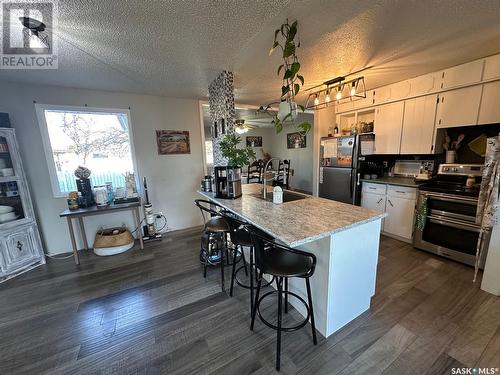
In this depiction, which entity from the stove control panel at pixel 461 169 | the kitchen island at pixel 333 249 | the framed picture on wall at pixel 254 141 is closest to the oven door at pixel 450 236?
the stove control panel at pixel 461 169

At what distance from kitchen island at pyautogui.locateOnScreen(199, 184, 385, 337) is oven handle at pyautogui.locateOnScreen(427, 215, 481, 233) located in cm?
152

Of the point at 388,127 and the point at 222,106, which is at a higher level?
the point at 222,106

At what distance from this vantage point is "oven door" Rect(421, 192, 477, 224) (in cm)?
222

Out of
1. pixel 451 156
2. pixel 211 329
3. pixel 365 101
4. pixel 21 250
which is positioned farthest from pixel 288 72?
pixel 21 250

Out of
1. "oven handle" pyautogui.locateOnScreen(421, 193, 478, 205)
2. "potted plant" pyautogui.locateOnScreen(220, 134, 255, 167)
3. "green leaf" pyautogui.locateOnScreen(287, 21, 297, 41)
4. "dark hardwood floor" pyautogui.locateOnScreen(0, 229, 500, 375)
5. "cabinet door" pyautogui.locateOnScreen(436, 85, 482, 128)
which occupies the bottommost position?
"dark hardwood floor" pyautogui.locateOnScreen(0, 229, 500, 375)

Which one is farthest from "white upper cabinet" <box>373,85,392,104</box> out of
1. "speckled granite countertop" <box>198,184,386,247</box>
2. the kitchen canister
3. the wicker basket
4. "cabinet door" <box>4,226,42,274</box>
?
"cabinet door" <box>4,226,42,274</box>

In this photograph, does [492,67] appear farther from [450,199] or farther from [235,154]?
[235,154]

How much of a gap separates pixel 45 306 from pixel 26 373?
0.79 metres

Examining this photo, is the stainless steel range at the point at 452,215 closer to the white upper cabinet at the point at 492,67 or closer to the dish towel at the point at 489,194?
the dish towel at the point at 489,194

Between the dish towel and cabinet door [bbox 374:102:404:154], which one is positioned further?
cabinet door [bbox 374:102:404:154]

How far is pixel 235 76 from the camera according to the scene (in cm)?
256

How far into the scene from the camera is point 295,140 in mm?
7062

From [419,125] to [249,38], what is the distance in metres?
2.74

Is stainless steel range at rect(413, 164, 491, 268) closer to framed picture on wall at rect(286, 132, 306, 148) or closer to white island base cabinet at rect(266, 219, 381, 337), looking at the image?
white island base cabinet at rect(266, 219, 381, 337)
